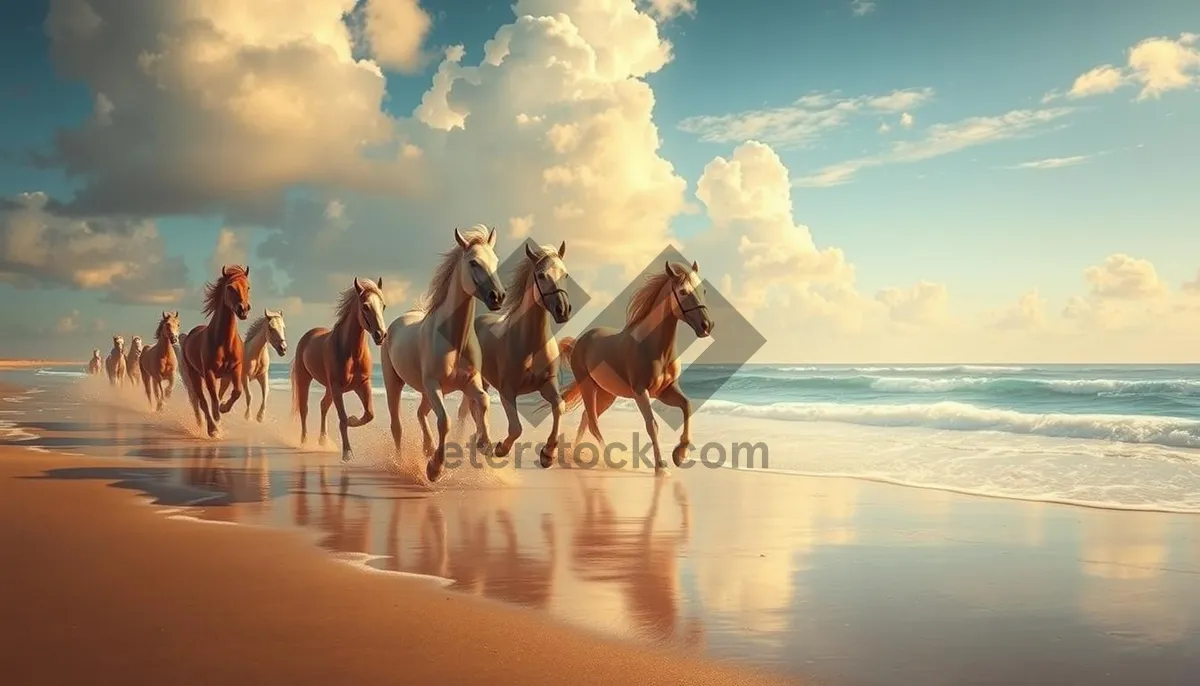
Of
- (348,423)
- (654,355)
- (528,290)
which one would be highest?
(528,290)

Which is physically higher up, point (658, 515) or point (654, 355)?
point (654, 355)

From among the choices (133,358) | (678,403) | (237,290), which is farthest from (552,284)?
(133,358)

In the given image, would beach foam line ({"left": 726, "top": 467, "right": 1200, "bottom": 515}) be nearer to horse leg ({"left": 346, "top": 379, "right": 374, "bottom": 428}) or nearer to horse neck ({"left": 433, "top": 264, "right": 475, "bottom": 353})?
horse neck ({"left": 433, "top": 264, "right": 475, "bottom": 353})

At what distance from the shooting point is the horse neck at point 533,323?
873cm

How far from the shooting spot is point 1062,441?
15.7 meters

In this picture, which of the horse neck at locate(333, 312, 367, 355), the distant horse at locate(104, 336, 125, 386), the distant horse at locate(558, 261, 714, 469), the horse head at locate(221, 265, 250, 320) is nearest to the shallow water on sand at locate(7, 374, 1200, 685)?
the distant horse at locate(558, 261, 714, 469)

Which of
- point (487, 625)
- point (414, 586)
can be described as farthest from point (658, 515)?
point (487, 625)

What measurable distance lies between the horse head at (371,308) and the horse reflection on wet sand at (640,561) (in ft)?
11.9

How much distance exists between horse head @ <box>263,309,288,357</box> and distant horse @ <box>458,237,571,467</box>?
6501mm

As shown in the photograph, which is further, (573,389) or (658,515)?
(573,389)

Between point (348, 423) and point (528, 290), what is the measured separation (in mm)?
3899

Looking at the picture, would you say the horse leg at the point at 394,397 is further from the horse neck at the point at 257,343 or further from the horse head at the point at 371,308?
the horse neck at the point at 257,343

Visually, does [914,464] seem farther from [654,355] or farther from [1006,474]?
[654,355]

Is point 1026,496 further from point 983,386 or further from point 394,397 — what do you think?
point 983,386
